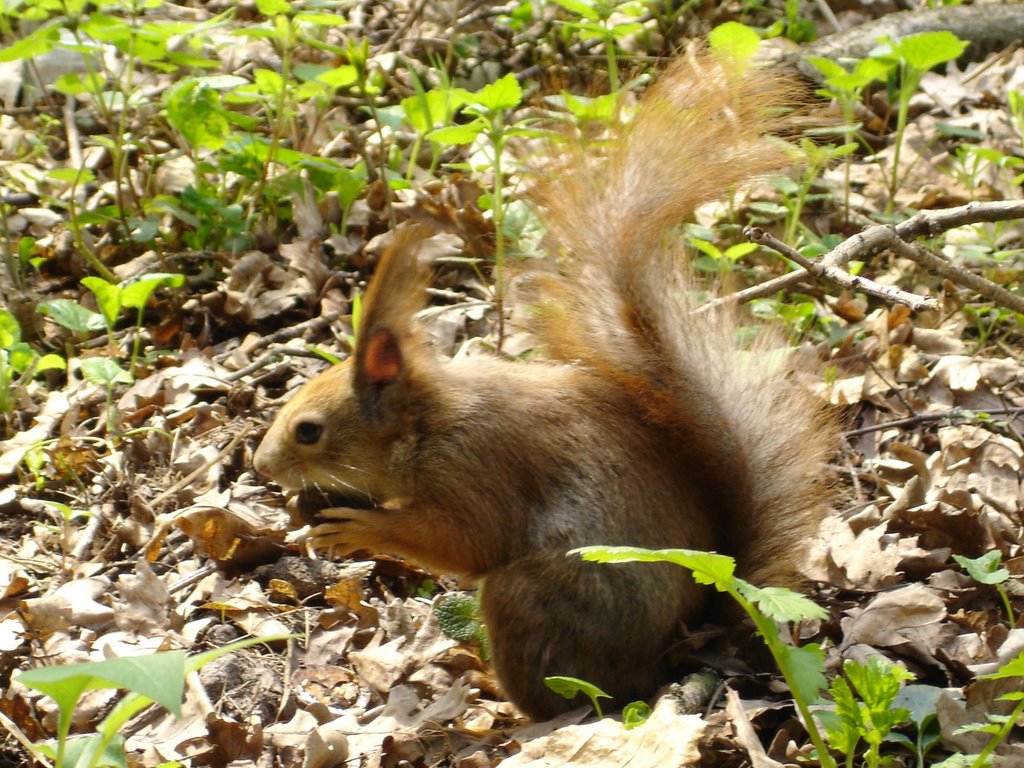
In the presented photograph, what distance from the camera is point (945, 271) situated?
3152 millimetres

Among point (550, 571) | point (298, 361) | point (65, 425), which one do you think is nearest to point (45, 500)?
Result: point (65, 425)

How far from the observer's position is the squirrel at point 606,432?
9.31 ft

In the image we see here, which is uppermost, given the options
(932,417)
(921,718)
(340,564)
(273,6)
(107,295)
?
(273,6)

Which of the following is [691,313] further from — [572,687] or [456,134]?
[456,134]

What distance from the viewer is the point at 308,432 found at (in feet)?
10.6

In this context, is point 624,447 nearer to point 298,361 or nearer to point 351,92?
point 298,361

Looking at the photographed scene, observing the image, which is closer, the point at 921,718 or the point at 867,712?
the point at 867,712

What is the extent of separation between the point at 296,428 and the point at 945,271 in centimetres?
182

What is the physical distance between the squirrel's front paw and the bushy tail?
711mm

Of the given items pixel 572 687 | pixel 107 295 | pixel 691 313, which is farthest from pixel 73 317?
pixel 572 687

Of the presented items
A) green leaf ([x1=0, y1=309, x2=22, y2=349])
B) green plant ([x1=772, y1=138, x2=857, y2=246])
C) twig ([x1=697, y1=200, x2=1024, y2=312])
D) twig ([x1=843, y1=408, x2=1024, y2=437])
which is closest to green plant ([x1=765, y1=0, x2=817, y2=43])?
green plant ([x1=772, y1=138, x2=857, y2=246])

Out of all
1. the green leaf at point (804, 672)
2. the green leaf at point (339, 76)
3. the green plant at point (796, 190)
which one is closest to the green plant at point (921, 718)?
the green leaf at point (804, 672)

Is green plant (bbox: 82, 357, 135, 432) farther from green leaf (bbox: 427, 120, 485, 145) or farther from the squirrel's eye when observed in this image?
green leaf (bbox: 427, 120, 485, 145)

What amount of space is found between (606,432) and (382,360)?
0.67 metres
